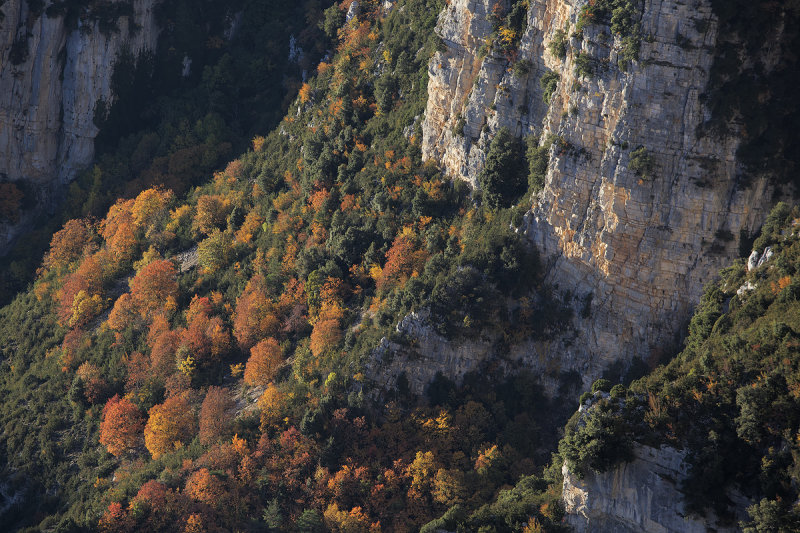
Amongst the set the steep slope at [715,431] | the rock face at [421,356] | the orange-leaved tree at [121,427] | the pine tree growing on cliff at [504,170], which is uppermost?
the pine tree growing on cliff at [504,170]

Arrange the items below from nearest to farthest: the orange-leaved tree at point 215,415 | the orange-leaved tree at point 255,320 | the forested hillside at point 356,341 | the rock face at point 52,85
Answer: the forested hillside at point 356,341, the orange-leaved tree at point 215,415, the orange-leaved tree at point 255,320, the rock face at point 52,85

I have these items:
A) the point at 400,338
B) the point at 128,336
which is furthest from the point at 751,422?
the point at 128,336

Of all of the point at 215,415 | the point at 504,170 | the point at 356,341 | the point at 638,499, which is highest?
the point at 504,170

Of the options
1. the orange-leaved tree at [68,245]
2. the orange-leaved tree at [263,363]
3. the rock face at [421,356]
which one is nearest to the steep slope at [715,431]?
the rock face at [421,356]

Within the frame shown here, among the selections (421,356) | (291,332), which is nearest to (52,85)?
(291,332)

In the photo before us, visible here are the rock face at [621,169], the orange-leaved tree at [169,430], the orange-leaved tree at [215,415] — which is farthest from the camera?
the orange-leaved tree at [169,430]

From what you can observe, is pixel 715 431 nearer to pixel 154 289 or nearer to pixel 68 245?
pixel 154 289

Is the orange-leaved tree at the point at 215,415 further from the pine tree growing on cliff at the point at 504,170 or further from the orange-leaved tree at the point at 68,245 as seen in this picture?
the orange-leaved tree at the point at 68,245
